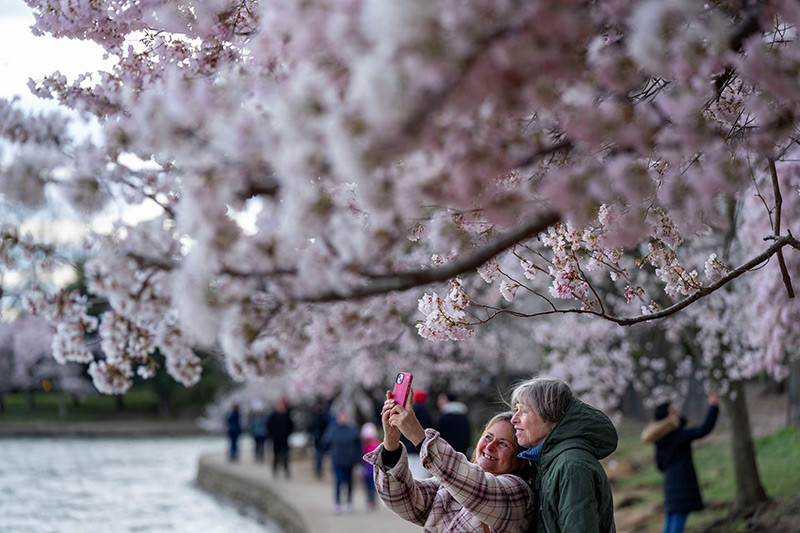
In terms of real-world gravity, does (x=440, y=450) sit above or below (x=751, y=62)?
below

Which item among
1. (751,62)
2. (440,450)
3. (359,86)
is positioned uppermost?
(751,62)

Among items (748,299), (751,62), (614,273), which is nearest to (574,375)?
(748,299)

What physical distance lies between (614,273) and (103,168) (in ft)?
7.02

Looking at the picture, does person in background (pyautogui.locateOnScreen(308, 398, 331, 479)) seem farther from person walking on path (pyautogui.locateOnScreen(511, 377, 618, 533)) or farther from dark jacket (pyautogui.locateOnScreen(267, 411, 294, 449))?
person walking on path (pyautogui.locateOnScreen(511, 377, 618, 533))

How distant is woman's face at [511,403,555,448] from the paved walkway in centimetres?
653

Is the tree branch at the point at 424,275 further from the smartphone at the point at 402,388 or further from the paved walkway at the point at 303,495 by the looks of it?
the paved walkway at the point at 303,495

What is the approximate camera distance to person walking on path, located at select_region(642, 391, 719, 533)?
747cm

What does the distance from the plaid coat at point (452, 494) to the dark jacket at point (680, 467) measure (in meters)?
4.63

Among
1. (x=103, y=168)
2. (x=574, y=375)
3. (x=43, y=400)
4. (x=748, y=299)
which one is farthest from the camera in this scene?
(x=43, y=400)

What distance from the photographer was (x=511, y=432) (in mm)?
3436

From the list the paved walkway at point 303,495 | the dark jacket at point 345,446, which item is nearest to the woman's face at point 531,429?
the paved walkway at point 303,495

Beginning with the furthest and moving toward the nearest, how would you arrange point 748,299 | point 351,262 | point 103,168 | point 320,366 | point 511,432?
point 320,366
point 748,299
point 511,432
point 103,168
point 351,262

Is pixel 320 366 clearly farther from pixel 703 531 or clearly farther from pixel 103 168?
pixel 103 168

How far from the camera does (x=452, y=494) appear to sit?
3.09 meters
